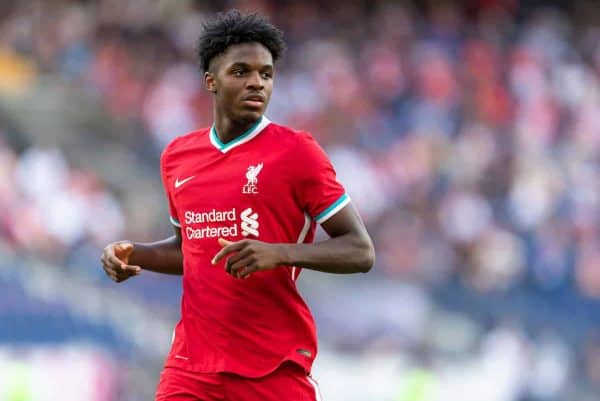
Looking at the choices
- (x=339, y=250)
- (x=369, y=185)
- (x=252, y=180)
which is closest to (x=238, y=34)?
(x=252, y=180)

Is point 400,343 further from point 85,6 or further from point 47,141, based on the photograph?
point 85,6

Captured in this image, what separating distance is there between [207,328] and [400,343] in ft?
23.2

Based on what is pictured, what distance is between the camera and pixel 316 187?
4387 mm

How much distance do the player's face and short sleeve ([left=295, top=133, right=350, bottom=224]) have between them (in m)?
0.27

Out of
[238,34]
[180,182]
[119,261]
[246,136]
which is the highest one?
[238,34]

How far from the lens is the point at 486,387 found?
11.4m

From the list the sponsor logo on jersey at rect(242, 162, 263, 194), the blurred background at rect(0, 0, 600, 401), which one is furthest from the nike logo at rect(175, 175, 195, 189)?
the blurred background at rect(0, 0, 600, 401)

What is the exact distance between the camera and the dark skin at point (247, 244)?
13.2 feet

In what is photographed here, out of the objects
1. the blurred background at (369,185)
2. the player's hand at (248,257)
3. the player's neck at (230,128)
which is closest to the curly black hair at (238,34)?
the player's neck at (230,128)

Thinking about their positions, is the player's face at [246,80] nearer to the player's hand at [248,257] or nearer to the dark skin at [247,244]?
the dark skin at [247,244]

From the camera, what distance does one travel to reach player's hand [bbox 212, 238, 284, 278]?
156 inches

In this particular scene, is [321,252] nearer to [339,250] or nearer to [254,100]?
[339,250]

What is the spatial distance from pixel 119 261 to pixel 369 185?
26.1 feet

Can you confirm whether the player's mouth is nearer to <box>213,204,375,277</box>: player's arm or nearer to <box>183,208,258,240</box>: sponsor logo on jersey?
<box>183,208,258,240</box>: sponsor logo on jersey
